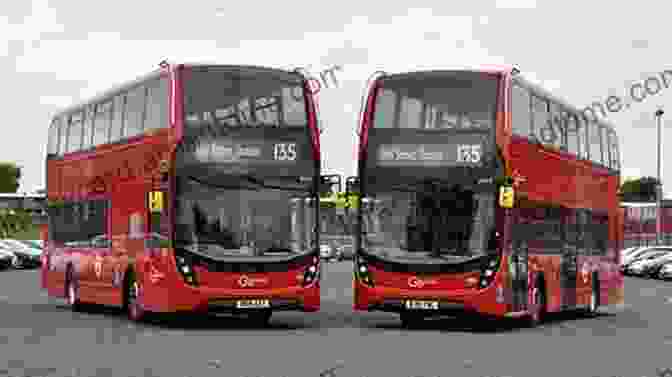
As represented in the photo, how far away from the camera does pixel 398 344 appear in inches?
758

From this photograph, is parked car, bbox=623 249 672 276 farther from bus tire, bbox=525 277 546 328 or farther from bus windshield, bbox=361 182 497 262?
bus windshield, bbox=361 182 497 262

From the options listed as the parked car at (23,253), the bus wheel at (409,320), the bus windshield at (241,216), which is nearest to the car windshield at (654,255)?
the parked car at (23,253)

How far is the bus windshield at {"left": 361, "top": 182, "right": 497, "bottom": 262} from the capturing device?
22.8m

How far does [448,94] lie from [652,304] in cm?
1819

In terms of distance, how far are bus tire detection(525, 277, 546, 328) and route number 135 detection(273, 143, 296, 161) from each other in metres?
5.06

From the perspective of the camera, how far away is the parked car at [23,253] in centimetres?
6738

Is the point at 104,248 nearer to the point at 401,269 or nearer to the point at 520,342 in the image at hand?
the point at 401,269

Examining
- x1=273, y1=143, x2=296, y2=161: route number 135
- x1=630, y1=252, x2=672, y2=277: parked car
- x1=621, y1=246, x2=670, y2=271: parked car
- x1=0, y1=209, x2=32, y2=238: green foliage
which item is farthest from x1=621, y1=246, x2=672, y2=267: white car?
x1=273, y1=143, x2=296, y2=161: route number 135

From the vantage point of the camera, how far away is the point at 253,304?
22438mm

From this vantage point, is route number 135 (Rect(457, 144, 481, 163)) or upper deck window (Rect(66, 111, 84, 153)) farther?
upper deck window (Rect(66, 111, 84, 153))

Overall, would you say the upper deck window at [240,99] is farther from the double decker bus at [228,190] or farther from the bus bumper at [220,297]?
the bus bumper at [220,297]

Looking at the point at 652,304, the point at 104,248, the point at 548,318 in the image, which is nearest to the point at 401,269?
the point at 104,248

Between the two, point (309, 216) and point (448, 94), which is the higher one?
point (448, 94)

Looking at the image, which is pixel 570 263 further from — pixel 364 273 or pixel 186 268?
pixel 186 268
